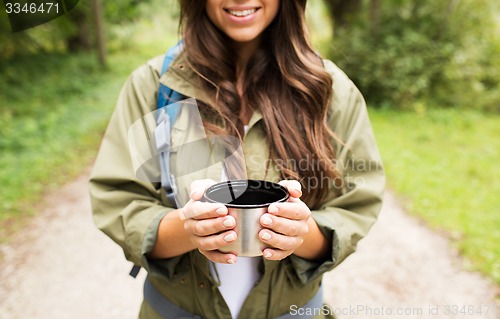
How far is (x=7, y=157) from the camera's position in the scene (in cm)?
669

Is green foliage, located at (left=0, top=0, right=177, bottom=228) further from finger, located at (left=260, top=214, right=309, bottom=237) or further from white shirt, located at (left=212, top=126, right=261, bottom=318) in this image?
finger, located at (left=260, top=214, right=309, bottom=237)

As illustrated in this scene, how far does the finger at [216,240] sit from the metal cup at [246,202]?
0.06 feet

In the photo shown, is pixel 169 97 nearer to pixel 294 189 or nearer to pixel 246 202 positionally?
pixel 246 202

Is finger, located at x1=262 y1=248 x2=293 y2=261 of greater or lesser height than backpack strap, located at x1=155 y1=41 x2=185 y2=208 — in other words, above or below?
below

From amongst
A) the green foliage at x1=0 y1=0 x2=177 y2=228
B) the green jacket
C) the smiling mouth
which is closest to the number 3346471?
the green jacket

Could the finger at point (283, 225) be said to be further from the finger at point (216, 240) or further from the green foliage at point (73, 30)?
the green foliage at point (73, 30)

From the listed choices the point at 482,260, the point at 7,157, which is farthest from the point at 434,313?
the point at 7,157

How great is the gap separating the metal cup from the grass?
12.5 feet

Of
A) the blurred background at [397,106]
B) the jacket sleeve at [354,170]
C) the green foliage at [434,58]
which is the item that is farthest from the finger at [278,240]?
the green foliage at [434,58]

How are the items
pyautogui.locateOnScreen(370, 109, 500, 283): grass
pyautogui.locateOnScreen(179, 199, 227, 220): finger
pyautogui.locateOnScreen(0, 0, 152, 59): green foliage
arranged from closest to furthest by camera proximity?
pyautogui.locateOnScreen(179, 199, 227, 220): finger < pyautogui.locateOnScreen(370, 109, 500, 283): grass < pyautogui.locateOnScreen(0, 0, 152, 59): green foliage

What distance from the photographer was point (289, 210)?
1.16 metres

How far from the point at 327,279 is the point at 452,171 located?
344cm

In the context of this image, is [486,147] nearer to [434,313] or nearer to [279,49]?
[434,313]

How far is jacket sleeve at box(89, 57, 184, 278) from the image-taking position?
1521 mm
